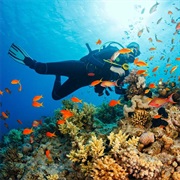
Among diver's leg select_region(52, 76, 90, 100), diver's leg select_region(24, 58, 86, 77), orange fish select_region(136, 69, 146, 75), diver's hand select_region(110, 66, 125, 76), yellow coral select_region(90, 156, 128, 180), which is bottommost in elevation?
yellow coral select_region(90, 156, 128, 180)

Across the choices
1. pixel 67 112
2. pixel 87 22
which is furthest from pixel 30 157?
pixel 87 22

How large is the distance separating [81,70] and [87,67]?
1.81 feet

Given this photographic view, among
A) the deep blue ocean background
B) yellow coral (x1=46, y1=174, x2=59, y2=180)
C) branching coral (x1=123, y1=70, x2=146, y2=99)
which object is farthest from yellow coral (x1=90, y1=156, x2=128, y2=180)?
the deep blue ocean background

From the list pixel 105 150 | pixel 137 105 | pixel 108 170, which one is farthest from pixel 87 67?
pixel 108 170

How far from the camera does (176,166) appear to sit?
3.68 meters

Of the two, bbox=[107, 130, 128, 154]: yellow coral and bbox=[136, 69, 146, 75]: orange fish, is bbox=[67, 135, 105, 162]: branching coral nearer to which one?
bbox=[107, 130, 128, 154]: yellow coral

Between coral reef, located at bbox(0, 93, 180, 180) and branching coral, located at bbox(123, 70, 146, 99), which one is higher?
branching coral, located at bbox(123, 70, 146, 99)

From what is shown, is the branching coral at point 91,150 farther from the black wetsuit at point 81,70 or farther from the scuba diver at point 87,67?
the black wetsuit at point 81,70

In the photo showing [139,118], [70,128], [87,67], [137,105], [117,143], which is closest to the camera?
[117,143]

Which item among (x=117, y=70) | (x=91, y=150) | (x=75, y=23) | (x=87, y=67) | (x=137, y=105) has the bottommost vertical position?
(x=91, y=150)

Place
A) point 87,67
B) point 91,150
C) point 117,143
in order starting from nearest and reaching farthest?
point 117,143
point 91,150
point 87,67

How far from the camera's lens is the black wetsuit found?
7.38m

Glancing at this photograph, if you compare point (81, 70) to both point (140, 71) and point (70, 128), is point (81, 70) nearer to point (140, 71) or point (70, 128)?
point (140, 71)

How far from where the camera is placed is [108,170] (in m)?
3.51
